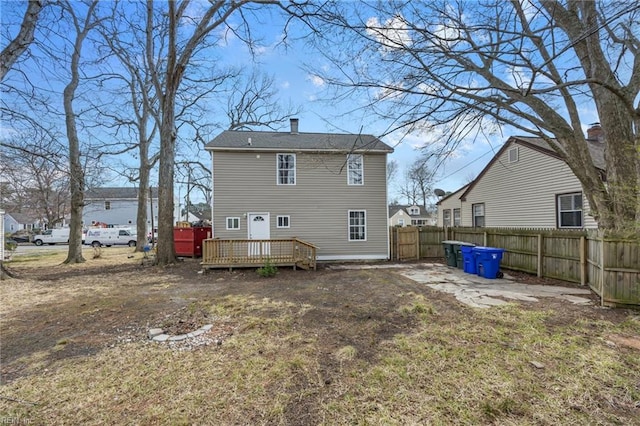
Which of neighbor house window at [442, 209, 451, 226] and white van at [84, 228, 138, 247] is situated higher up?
neighbor house window at [442, 209, 451, 226]

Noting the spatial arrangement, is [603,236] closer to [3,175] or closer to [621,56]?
[621,56]

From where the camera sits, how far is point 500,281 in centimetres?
833

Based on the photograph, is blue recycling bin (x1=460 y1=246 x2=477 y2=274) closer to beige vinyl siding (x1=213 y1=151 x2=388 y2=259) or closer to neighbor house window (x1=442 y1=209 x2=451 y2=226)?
beige vinyl siding (x1=213 y1=151 x2=388 y2=259)

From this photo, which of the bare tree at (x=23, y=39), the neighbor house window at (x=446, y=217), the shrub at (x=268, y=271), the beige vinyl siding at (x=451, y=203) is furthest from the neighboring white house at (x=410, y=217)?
the bare tree at (x=23, y=39)

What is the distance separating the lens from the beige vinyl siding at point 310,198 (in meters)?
12.5

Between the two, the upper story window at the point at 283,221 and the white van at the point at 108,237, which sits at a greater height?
the upper story window at the point at 283,221

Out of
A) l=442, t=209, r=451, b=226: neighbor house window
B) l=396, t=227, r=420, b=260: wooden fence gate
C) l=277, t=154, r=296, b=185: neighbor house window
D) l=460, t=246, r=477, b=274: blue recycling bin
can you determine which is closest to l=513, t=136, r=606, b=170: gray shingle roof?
l=460, t=246, r=477, b=274: blue recycling bin

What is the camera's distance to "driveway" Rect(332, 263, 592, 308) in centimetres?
623

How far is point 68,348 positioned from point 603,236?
8.91 meters

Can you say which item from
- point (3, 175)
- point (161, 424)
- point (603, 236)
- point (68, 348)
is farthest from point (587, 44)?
point (3, 175)

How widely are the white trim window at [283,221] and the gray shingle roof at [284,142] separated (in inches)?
113

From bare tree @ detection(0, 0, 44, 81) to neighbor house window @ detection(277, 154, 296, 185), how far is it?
313 inches

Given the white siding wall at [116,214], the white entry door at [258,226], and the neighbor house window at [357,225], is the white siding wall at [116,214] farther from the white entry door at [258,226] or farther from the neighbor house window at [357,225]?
the neighbor house window at [357,225]

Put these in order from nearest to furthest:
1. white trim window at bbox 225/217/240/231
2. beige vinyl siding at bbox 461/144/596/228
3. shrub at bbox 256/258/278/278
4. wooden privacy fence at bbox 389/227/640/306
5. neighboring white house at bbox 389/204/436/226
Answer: wooden privacy fence at bbox 389/227/640/306, shrub at bbox 256/258/278/278, beige vinyl siding at bbox 461/144/596/228, white trim window at bbox 225/217/240/231, neighboring white house at bbox 389/204/436/226
